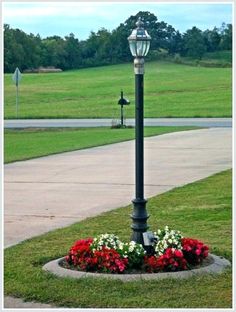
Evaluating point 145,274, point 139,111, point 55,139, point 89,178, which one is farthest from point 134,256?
point 55,139

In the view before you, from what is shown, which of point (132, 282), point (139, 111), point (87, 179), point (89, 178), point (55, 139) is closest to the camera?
point (132, 282)

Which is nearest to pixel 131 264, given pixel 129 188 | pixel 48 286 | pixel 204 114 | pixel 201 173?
pixel 48 286

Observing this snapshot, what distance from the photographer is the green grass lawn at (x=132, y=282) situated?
6656 mm

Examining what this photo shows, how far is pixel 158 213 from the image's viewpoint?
11.3 meters

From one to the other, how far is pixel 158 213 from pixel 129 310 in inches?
193

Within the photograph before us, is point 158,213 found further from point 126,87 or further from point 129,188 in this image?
point 126,87

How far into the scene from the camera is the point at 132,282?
23.4 feet

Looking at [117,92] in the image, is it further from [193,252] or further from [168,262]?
[168,262]

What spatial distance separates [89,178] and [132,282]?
848 centimetres

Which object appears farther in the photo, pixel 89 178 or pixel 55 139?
pixel 55 139

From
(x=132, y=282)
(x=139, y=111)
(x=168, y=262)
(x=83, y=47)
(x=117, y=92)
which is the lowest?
(x=132, y=282)

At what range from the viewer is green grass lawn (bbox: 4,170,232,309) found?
6.66m

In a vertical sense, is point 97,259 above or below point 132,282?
above

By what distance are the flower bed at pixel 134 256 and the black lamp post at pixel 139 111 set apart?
0.27 metres
